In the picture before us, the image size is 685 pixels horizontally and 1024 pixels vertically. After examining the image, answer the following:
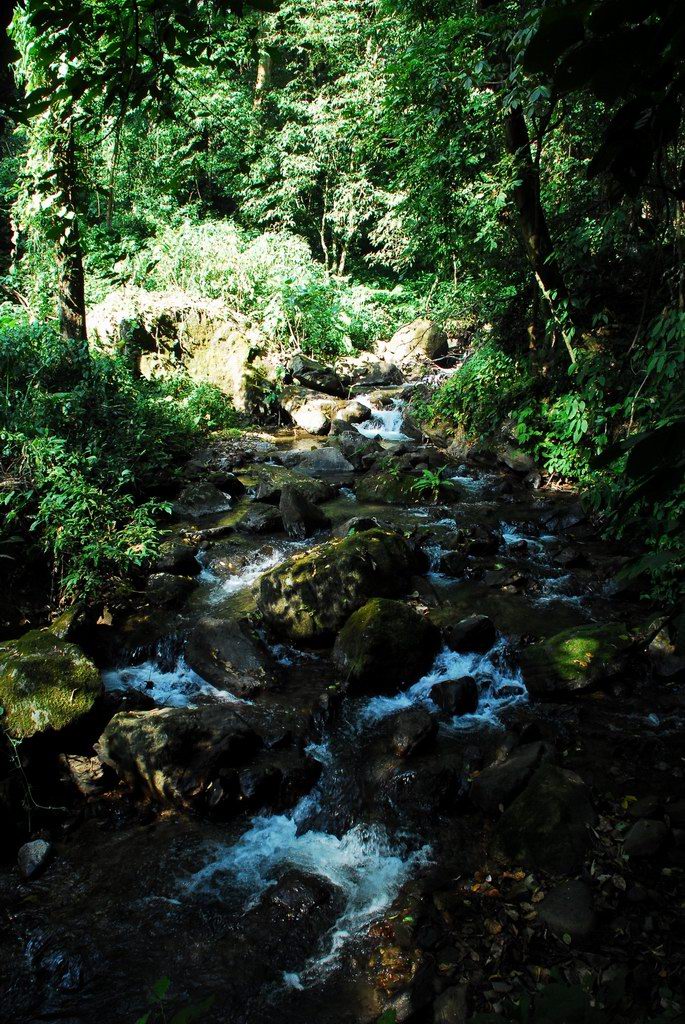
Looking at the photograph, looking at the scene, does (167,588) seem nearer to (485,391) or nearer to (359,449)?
(359,449)

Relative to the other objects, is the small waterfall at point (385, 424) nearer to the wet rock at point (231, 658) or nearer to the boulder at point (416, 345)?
the boulder at point (416, 345)

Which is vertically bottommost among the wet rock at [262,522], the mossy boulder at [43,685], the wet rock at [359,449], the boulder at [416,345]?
the mossy boulder at [43,685]

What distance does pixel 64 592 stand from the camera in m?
5.52

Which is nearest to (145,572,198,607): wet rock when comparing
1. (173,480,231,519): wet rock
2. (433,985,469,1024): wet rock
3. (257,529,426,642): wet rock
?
(257,529,426,642): wet rock

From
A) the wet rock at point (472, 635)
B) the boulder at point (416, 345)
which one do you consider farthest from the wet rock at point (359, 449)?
the wet rock at point (472, 635)

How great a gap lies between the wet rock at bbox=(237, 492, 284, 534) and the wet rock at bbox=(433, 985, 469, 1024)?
5679mm

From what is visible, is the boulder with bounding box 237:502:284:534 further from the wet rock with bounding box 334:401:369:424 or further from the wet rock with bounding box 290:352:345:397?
the wet rock with bounding box 290:352:345:397

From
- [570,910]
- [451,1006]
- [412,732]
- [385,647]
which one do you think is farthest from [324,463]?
[451,1006]

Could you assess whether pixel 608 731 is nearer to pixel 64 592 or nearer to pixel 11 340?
pixel 64 592

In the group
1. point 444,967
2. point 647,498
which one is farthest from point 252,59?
point 444,967

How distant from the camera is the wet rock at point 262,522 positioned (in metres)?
7.80

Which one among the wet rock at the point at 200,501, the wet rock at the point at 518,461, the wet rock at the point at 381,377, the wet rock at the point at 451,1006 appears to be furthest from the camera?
the wet rock at the point at 381,377

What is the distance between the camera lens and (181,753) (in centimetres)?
397

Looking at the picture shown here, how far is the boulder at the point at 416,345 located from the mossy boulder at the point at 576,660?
38.9 feet
